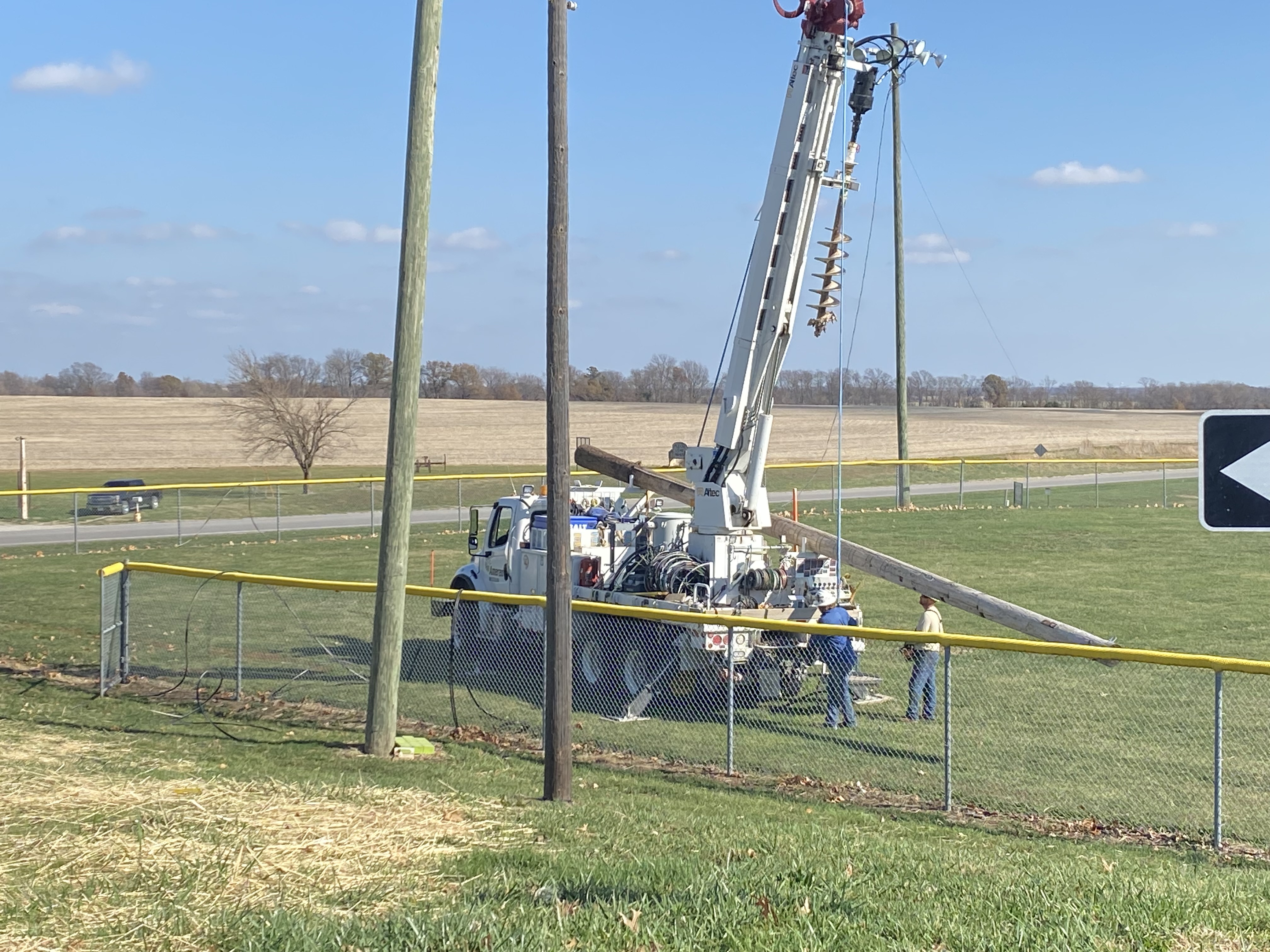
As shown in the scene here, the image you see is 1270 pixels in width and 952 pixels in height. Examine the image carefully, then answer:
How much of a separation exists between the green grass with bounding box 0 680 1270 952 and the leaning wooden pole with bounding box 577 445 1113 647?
2.96 metres

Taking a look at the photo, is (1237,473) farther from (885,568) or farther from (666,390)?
(666,390)

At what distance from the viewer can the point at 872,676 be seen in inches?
560

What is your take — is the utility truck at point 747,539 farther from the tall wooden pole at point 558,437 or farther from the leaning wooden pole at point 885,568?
the tall wooden pole at point 558,437

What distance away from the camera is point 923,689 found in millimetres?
13727

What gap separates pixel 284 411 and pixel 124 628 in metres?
40.9

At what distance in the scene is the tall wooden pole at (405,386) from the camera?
11.8 meters

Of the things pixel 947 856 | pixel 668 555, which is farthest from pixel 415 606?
pixel 947 856

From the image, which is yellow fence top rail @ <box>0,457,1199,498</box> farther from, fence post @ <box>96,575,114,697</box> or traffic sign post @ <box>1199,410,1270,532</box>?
traffic sign post @ <box>1199,410,1270,532</box>

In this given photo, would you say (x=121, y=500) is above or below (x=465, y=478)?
below

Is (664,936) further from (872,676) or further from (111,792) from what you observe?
(872,676)

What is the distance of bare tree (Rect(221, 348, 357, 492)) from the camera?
5484 cm

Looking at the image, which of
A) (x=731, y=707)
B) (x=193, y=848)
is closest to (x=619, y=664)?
(x=731, y=707)

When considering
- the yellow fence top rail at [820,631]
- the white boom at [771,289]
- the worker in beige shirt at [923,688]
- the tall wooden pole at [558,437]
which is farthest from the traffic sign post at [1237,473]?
the white boom at [771,289]

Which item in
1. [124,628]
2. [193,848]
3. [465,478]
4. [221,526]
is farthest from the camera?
[465,478]
